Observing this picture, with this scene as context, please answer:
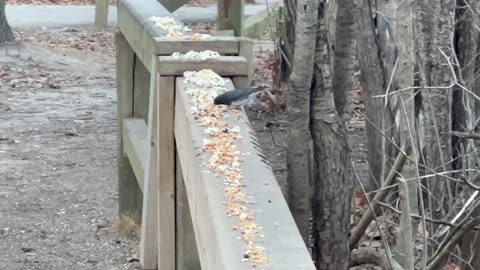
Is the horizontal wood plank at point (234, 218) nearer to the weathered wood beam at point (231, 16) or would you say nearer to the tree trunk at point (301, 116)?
the tree trunk at point (301, 116)

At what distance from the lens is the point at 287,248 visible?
165 centimetres

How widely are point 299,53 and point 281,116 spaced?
437cm

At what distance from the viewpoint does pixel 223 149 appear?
2.33 metres

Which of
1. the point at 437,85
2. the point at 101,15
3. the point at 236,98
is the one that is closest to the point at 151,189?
the point at 236,98

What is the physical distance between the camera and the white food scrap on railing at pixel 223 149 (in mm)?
1730

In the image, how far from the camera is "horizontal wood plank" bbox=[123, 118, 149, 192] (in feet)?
14.1

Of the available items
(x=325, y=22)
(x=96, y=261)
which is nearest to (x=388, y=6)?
(x=325, y=22)

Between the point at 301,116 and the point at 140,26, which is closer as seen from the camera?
the point at 301,116

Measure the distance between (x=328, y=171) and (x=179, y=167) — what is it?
36.1 inches

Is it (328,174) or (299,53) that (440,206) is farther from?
(299,53)

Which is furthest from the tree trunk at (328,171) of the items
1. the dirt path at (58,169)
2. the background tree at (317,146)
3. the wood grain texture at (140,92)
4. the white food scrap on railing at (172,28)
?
the wood grain texture at (140,92)

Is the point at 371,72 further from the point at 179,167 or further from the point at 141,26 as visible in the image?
the point at 179,167

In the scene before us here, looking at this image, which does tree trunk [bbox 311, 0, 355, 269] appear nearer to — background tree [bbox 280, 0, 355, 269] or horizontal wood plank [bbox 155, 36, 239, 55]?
background tree [bbox 280, 0, 355, 269]

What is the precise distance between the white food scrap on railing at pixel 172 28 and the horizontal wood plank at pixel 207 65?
228 mm
